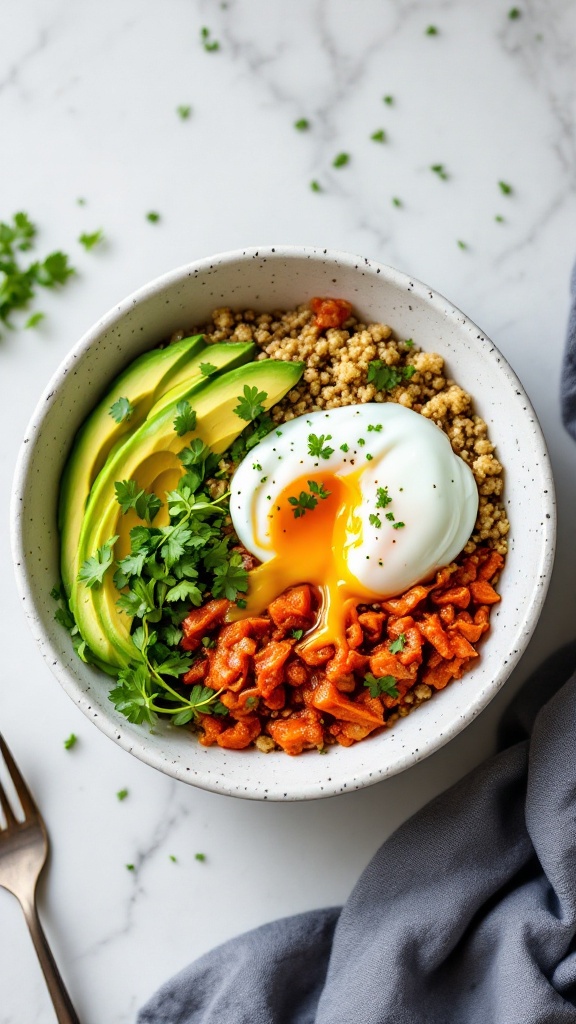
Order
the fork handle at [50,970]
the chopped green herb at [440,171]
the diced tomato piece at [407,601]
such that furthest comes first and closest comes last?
the chopped green herb at [440,171]
the fork handle at [50,970]
the diced tomato piece at [407,601]

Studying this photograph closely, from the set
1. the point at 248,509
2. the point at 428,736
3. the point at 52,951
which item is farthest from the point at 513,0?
the point at 52,951

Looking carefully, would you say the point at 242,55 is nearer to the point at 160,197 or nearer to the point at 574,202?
the point at 160,197

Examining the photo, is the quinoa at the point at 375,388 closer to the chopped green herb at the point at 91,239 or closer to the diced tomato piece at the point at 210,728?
the chopped green herb at the point at 91,239

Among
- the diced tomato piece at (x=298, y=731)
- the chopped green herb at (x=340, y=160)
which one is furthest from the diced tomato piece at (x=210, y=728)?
the chopped green herb at (x=340, y=160)

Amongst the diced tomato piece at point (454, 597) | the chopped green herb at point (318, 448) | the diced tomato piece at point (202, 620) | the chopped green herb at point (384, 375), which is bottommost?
the diced tomato piece at point (454, 597)

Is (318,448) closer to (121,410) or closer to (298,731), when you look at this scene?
(121,410)

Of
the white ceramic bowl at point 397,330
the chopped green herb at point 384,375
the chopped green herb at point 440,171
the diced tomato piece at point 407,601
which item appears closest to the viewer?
the white ceramic bowl at point 397,330

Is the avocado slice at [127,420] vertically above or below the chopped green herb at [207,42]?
below

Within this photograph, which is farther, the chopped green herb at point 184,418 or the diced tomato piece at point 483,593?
the diced tomato piece at point 483,593
